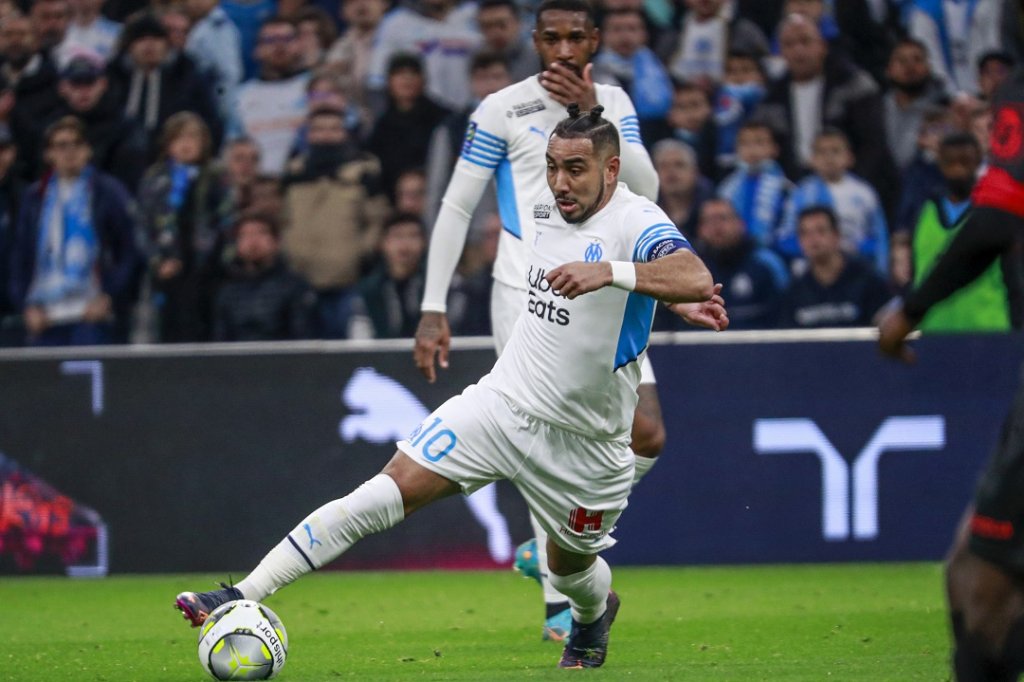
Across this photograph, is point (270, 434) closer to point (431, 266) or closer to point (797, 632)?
point (431, 266)

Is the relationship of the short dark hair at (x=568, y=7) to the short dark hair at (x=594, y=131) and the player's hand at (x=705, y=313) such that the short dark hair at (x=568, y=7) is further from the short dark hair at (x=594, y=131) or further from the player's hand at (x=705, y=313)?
the player's hand at (x=705, y=313)

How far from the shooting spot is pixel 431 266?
24.3 feet

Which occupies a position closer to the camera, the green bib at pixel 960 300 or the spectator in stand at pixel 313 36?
the green bib at pixel 960 300

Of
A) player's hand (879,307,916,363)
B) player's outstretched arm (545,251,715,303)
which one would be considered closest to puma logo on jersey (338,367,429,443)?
player's outstretched arm (545,251,715,303)

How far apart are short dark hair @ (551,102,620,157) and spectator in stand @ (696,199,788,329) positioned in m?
5.39

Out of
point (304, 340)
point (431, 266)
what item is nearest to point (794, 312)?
point (304, 340)

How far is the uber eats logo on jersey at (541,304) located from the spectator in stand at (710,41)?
636 centimetres

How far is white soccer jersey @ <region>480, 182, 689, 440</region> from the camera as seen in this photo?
5.92 m

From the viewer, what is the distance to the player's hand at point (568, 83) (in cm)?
Answer: 708

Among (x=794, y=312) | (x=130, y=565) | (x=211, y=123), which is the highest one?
(x=211, y=123)

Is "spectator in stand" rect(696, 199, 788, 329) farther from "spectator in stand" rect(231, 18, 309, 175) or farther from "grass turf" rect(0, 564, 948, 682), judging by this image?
"spectator in stand" rect(231, 18, 309, 175)

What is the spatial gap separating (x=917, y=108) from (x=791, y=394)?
2.69 metres

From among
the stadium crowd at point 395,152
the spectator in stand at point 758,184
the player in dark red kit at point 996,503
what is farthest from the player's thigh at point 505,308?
the spectator in stand at point 758,184

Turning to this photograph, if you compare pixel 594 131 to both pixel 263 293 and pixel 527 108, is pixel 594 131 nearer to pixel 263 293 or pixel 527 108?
pixel 527 108
